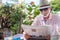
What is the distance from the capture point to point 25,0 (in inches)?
57.7

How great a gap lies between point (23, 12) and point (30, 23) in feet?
0.55

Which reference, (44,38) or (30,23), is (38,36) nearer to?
(44,38)

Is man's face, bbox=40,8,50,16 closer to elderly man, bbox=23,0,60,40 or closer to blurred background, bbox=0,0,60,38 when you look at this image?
elderly man, bbox=23,0,60,40

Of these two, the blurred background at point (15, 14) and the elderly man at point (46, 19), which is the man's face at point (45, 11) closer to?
the elderly man at point (46, 19)

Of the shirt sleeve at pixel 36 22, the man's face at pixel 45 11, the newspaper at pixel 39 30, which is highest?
the man's face at pixel 45 11

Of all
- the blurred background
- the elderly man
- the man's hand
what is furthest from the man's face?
the man's hand

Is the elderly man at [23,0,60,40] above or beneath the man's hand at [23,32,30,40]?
above

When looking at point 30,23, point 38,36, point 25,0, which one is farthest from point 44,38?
point 25,0

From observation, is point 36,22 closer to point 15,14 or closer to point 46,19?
point 46,19

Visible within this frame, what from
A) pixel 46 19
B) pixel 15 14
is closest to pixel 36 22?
pixel 46 19

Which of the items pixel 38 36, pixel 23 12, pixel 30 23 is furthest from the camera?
pixel 23 12

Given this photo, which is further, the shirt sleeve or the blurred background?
the blurred background

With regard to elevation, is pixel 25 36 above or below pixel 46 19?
below

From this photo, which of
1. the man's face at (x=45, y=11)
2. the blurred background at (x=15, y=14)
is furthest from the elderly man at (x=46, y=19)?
the blurred background at (x=15, y=14)
